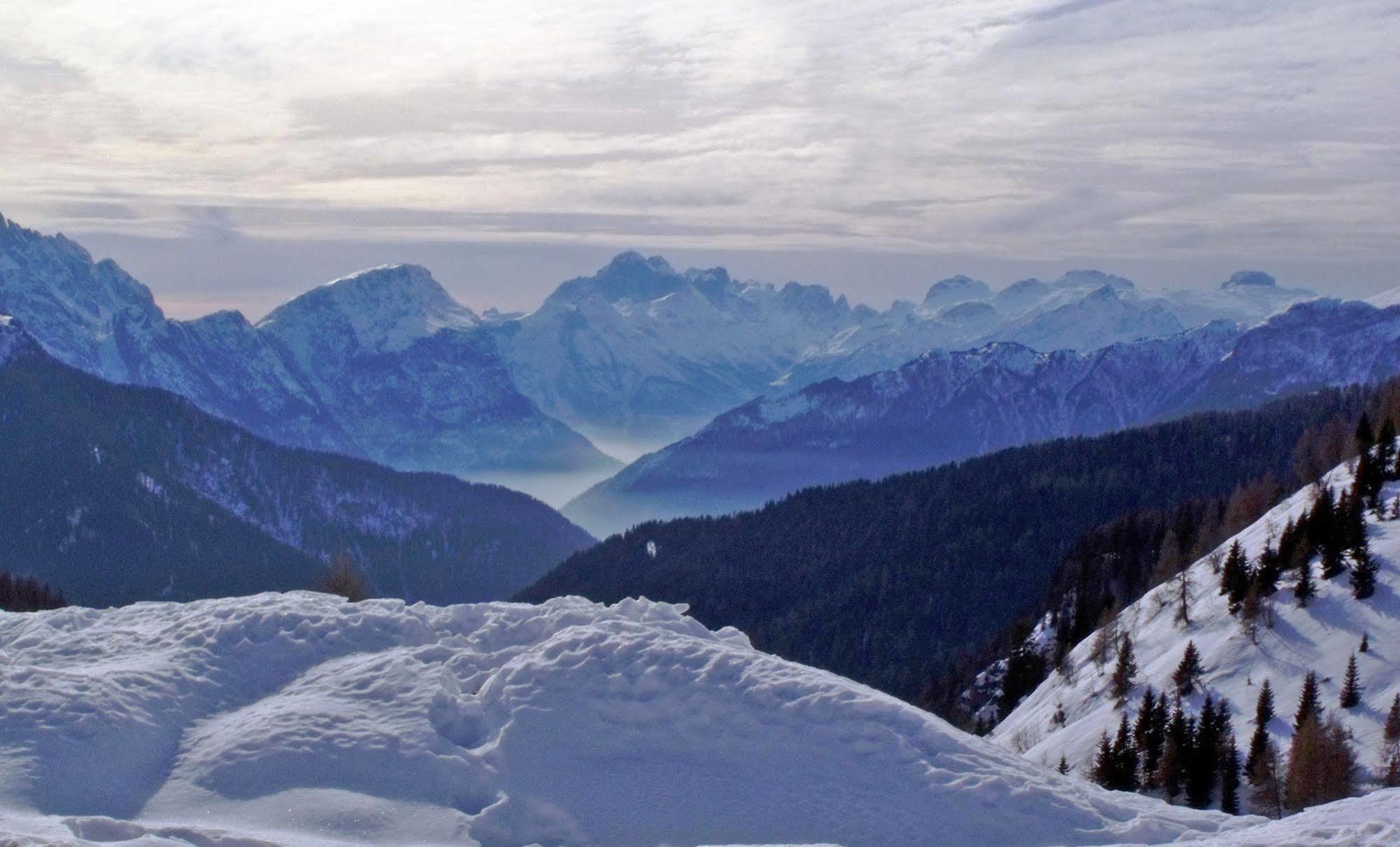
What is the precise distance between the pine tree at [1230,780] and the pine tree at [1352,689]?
6937 mm

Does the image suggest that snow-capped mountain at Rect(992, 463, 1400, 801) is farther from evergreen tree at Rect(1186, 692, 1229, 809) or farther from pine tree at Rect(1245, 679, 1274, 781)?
evergreen tree at Rect(1186, 692, 1229, 809)

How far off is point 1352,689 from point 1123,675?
13.4 metres

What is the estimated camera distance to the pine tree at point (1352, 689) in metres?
57.3

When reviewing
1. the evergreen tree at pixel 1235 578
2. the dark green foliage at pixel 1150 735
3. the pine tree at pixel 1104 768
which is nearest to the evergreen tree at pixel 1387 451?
the evergreen tree at pixel 1235 578

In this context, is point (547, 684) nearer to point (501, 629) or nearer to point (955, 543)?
point (501, 629)

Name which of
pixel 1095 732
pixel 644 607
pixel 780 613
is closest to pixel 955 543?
pixel 780 613

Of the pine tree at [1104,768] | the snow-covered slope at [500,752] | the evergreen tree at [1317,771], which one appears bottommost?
the pine tree at [1104,768]

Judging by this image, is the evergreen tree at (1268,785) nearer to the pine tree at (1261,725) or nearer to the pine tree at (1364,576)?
the pine tree at (1261,725)

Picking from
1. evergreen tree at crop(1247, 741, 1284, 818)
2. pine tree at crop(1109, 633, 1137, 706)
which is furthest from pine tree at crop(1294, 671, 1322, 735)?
pine tree at crop(1109, 633, 1137, 706)

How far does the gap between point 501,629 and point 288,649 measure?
194 inches

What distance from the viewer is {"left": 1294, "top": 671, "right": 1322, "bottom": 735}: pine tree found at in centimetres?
5547

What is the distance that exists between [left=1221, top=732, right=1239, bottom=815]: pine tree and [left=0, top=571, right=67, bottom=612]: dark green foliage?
93233mm

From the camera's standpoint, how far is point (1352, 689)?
5759 cm

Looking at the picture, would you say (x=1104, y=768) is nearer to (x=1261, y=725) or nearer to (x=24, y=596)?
(x=1261, y=725)
